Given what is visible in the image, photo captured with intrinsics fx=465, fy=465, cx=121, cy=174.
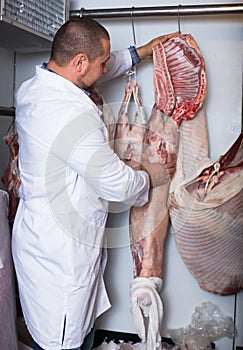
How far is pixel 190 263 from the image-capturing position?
1.70 m

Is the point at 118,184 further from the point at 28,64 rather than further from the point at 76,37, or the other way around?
the point at 28,64

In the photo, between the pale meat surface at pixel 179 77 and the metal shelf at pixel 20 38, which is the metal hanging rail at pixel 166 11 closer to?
the pale meat surface at pixel 179 77

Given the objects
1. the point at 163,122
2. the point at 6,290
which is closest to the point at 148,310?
the point at 6,290

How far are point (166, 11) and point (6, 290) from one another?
3.58 feet

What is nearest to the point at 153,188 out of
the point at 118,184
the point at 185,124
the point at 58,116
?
the point at 185,124

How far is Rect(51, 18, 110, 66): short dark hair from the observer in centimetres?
133

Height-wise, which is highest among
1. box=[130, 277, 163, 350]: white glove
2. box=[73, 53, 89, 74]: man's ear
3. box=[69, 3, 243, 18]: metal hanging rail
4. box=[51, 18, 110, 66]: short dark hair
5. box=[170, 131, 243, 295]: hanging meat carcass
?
box=[69, 3, 243, 18]: metal hanging rail

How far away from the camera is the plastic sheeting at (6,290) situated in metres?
1.45

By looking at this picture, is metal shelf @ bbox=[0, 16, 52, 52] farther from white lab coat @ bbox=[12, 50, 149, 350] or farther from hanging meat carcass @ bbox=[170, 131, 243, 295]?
hanging meat carcass @ bbox=[170, 131, 243, 295]

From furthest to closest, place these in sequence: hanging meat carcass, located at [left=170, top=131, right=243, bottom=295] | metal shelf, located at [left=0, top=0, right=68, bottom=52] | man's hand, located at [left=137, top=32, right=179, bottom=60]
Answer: man's hand, located at [left=137, top=32, right=179, bottom=60], hanging meat carcass, located at [left=170, top=131, right=243, bottom=295], metal shelf, located at [left=0, top=0, right=68, bottom=52]

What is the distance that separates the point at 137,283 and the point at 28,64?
102 centimetres

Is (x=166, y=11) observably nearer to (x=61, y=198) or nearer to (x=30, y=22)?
(x=30, y=22)

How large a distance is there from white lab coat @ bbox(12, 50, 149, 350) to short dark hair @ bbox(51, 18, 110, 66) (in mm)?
76

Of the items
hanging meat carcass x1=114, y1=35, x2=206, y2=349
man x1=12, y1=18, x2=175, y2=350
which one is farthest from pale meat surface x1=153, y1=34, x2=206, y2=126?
man x1=12, y1=18, x2=175, y2=350
